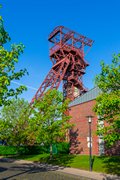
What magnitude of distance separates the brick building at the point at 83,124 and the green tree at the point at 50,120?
6.04 metres

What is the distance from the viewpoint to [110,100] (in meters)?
18.9

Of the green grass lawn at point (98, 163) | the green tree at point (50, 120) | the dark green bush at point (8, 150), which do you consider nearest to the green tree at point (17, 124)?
the dark green bush at point (8, 150)

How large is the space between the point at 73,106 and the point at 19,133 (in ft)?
34.8

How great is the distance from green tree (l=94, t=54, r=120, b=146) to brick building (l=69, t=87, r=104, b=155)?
67.7ft

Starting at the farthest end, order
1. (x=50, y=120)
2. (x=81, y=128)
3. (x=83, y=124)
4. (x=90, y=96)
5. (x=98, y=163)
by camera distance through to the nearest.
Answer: (x=81, y=128), (x=83, y=124), (x=90, y=96), (x=50, y=120), (x=98, y=163)

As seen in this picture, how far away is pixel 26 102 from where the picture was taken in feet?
192

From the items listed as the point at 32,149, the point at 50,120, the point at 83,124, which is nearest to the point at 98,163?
the point at 50,120

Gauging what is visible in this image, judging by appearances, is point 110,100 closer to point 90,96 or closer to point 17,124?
point 90,96

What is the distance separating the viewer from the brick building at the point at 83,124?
42.2 m

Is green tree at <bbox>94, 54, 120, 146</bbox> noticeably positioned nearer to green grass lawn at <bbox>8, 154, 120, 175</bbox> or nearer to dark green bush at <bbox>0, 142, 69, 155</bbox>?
green grass lawn at <bbox>8, 154, 120, 175</bbox>

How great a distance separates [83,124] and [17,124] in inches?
544

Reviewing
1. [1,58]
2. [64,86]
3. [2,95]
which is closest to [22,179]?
[2,95]

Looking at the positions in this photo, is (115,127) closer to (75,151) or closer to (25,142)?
(75,151)

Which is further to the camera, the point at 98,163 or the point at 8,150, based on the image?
the point at 8,150
